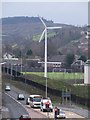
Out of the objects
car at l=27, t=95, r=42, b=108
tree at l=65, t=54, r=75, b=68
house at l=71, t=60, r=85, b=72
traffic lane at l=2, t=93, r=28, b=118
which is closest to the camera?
traffic lane at l=2, t=93, r=28, b=118

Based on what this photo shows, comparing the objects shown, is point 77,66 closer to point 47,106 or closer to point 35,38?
point 35,38

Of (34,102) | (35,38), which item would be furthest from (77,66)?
(34,102)

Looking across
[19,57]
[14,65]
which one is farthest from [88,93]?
[19,57]

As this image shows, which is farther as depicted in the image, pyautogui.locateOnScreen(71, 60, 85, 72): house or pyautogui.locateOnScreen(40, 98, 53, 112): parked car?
pyautogui.locateOnScreen(71, 60, 85, 72): house

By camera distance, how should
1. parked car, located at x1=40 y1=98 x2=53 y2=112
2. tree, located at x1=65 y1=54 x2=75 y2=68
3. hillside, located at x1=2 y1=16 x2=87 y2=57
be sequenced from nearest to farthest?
parked car, located at x1=40 y1=98 x2=53 y2=112 < tree, located at x1=65 y1=54 x2=75 y2=68 < hillside, located at x1=2 y1=16 x2=87 y2=57

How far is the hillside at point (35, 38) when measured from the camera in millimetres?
69625

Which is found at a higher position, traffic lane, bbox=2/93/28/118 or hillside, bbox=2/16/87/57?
hillside, bbox=2/16/87/57

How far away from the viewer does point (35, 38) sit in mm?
81812

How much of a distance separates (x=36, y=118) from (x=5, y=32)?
71.4m

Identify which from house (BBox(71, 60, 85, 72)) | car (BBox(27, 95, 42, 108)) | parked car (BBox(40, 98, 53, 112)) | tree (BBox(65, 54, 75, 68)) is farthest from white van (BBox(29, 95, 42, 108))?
tree (BBox(65, 54, 75, 68))

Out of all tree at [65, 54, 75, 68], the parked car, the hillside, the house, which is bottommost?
the parked car

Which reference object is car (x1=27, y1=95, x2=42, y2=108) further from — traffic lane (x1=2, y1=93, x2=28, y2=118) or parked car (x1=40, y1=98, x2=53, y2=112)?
parked car (x1=40, y1=98, x2=53, y2=112)

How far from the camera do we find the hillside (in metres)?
69.6

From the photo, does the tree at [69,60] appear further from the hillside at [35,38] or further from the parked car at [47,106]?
the parked car at [47,106]
